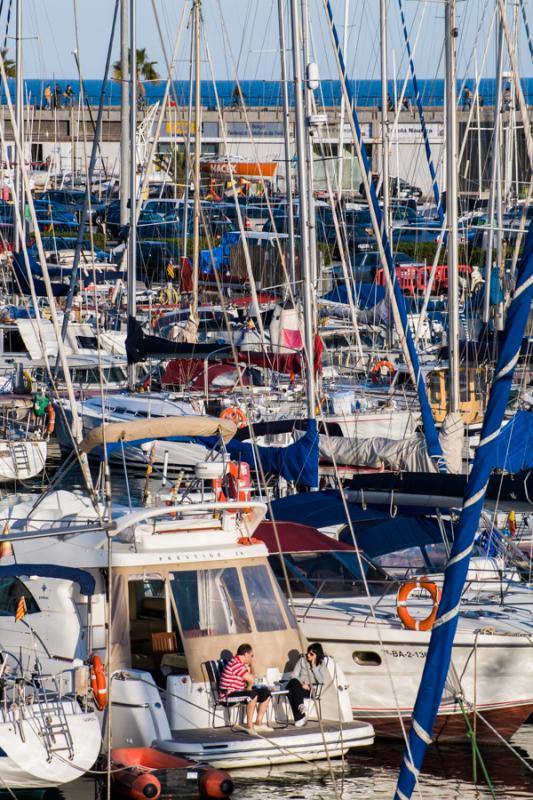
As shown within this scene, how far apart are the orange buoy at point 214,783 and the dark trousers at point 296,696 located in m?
1.14

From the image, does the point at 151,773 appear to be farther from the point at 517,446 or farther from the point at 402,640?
the point at 517,446

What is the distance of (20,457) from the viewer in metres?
27.7

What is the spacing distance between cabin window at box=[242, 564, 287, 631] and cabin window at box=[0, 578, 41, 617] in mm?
2265

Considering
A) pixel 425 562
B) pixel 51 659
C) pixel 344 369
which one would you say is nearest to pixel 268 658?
pixel 51 659

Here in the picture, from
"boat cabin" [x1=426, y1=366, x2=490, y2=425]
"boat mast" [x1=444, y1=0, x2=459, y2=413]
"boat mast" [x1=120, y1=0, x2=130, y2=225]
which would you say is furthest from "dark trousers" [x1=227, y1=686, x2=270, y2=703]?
"boat mast" [x1=120, y1=0, x2=130, y2=225]

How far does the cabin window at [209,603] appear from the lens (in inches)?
584

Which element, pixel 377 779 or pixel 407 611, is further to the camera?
pixel 407 611

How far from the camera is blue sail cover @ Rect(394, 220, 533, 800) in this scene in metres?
7.53

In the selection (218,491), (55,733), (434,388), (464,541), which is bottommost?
(434,388)

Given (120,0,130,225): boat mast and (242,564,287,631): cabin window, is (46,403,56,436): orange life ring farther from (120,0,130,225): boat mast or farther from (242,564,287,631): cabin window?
(242,564,287,631): cabin window

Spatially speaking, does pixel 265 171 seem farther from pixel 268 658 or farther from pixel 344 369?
pixel 268 658

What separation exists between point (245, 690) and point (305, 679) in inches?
25.6

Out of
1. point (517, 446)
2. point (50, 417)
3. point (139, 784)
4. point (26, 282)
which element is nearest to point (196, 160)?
point (26, 282)

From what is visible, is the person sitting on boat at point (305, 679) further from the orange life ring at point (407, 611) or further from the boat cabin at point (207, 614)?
the orange life ring at point (407, 611)
